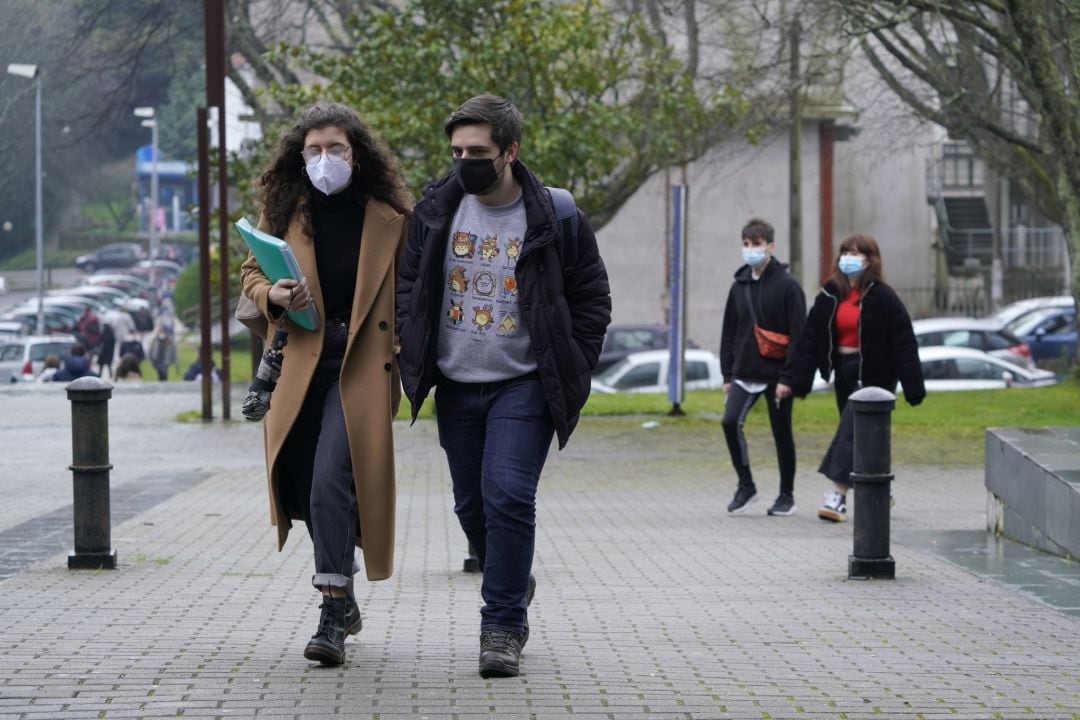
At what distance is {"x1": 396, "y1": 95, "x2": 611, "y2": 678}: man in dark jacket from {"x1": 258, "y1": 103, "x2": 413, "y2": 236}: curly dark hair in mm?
178

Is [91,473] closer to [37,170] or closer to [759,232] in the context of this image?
[759,232]

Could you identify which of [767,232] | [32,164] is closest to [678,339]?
[767,232]

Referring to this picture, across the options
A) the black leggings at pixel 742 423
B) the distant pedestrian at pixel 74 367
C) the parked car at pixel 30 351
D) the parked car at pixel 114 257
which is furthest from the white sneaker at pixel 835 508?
the parked car at pixel 114 257

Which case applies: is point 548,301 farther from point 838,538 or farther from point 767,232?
point 767,232

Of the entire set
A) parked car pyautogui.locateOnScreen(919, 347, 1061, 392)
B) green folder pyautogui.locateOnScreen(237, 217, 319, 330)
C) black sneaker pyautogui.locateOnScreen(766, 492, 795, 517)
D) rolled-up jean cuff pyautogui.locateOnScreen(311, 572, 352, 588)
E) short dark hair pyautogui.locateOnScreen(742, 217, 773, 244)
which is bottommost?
black sneaker pyautogui.locateOnScreen(766, 492, 795, 517)

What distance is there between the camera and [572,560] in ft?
30.2

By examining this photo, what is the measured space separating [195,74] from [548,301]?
2828cm

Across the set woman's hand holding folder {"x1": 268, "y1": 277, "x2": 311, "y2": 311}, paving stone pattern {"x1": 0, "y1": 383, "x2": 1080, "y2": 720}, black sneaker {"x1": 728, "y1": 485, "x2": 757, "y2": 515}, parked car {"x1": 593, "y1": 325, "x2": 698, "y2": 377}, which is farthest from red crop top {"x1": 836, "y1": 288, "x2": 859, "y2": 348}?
parked car {"x1": 593, "y1": 325, "x2": 698, "y2": 377}

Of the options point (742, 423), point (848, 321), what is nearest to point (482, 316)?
point (848, 321)

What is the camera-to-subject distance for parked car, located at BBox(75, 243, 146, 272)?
225 feet

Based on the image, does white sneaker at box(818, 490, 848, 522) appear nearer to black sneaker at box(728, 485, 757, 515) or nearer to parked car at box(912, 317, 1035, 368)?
black sneaker at box(728, 485, 757, 515)

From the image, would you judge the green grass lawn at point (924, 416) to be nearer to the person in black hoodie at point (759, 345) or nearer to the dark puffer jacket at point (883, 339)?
the person in black hoodie at point (759, 345)

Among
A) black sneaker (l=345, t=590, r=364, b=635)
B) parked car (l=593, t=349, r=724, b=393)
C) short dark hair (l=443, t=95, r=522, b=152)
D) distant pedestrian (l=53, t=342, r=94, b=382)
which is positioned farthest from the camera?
parked car (l=593, t=349, r=724, b=393)

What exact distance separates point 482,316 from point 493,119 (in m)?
0.62
